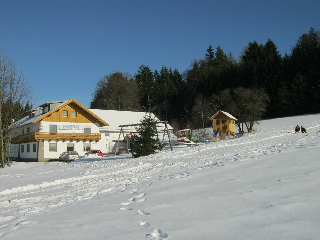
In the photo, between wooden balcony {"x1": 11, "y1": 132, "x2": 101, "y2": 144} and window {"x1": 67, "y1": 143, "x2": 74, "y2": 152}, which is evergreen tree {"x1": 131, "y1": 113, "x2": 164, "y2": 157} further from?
window {"x1": 67, "y1": 143, "x2": 74, "y2": 152}

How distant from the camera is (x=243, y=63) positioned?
72438mm

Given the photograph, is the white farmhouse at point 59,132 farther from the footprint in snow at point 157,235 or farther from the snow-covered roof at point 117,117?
the footprint in snow at point 157,235

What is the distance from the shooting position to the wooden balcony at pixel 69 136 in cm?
4000

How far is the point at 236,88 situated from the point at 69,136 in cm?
3392

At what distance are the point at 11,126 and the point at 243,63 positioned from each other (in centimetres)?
5730

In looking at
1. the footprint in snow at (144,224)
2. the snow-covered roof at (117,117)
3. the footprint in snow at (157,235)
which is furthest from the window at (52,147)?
the footprint in snow at (157,235)

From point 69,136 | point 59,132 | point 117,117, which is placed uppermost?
point 117,117

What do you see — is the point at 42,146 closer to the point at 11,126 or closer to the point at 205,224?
the point at 11,126

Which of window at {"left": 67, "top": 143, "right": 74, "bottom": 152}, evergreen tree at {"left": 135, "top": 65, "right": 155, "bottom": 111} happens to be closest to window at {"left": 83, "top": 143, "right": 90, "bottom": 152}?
window at {"left": 67, "top": 143, "right": 74, "bottom": 152}

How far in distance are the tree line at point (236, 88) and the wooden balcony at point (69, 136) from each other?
12912mm

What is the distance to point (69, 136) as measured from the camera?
41.7 m

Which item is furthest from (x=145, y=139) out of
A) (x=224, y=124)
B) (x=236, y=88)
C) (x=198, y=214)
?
(x=236, y=88)

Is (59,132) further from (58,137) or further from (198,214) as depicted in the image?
(198,214)

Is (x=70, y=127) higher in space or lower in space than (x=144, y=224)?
higher
